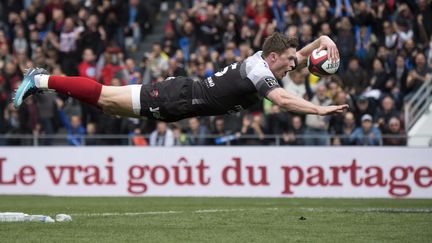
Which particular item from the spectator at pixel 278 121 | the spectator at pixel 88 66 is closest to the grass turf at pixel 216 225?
the spectator at pixel 278 121

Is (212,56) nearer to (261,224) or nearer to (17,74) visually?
(17,74)

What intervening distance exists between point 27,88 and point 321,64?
399 centimetres

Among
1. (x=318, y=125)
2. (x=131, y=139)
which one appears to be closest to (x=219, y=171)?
(x=131, y=139)

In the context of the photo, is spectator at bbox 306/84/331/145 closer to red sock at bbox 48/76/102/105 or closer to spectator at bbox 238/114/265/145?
spectator at bbox 238/114/265/145

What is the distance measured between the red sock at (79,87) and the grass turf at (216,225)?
169cm

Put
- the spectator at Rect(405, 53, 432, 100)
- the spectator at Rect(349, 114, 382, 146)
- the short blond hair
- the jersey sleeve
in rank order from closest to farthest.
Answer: the jersey sleeve
the short blond hair
the spectator at Rect(349, 114, 382, 146)
the spectator at Rect(405, 53, 432, 100)

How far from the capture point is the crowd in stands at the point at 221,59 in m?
20.7

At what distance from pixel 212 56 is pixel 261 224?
10.7 metres

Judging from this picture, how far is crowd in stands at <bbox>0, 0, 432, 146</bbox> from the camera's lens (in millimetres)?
20703

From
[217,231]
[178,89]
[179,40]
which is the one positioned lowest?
[217,231]

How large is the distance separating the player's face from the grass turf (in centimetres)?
203

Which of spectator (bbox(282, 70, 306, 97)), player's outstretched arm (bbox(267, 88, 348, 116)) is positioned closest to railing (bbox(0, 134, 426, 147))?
spectator (bbox(282, 70, 306, 97))

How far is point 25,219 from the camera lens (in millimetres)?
12477

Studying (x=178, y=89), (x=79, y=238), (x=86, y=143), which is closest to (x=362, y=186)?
(x=86, y=143)
